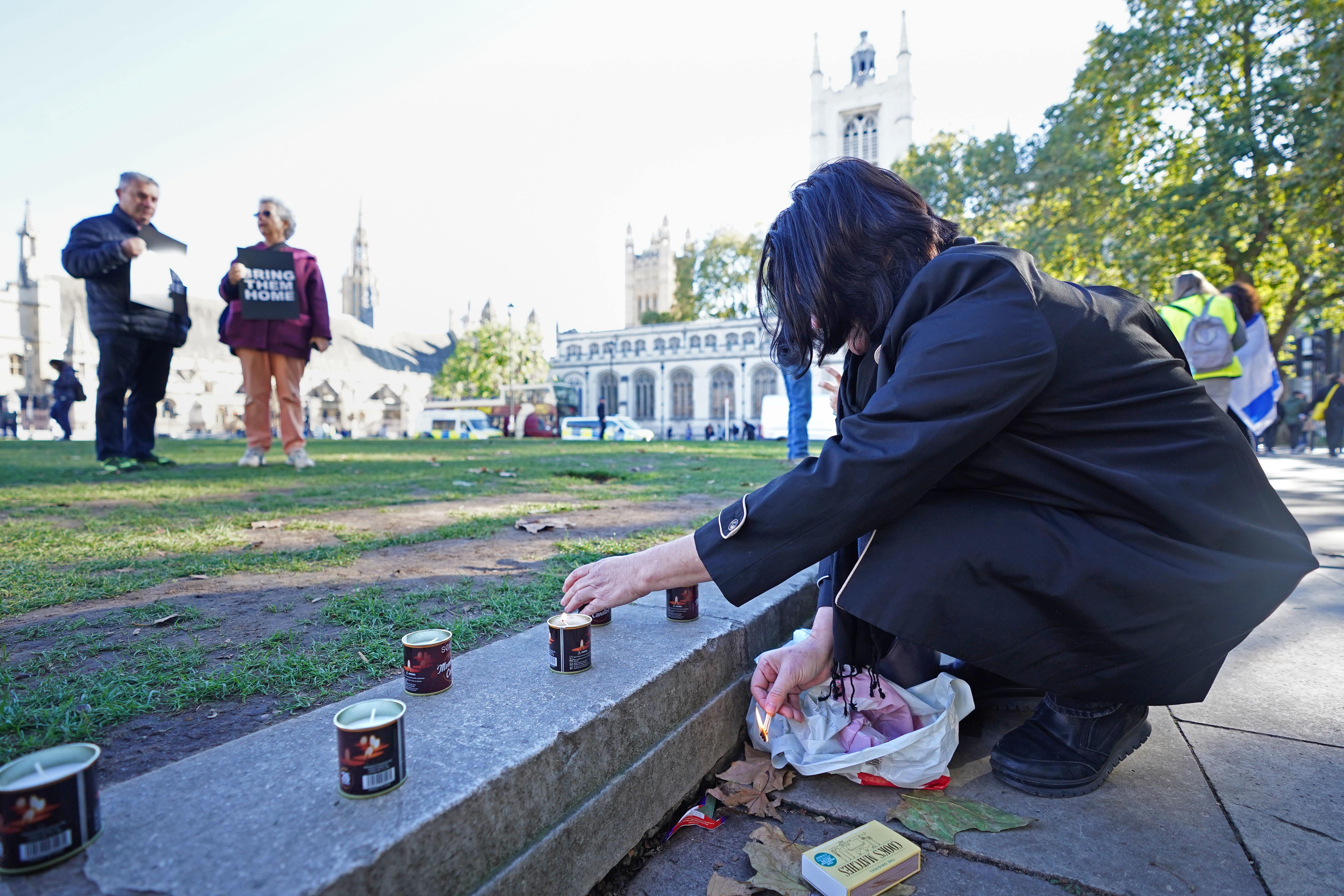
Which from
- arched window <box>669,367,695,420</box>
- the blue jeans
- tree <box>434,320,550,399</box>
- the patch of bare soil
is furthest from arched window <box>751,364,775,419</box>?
the patch of bare soil

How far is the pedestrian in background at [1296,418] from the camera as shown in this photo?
1761cm

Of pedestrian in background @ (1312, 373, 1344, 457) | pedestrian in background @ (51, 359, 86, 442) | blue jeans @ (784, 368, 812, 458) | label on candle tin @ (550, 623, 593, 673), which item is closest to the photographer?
label on candle tin @ (550, 623, 593, 673)

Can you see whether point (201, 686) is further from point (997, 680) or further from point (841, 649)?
point (997, 680)

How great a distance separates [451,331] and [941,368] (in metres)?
95.1

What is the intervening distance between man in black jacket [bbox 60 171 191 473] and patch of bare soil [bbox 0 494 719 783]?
3747 millimetres

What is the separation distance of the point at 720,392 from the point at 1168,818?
6787 cm

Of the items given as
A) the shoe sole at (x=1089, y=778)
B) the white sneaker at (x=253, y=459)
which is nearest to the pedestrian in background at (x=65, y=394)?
the white sneaker at (x=253, y=459)

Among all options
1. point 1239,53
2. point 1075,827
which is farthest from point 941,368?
point 1239,53

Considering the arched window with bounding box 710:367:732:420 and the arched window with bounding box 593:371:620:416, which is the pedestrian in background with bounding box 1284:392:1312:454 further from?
the arched window with bounding box 593:371:620:416

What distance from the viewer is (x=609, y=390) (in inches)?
2995

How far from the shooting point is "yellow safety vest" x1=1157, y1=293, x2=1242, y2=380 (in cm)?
559

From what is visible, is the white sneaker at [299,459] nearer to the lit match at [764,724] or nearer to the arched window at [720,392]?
the lit match at [764,724]

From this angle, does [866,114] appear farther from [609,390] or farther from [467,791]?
[467,791]

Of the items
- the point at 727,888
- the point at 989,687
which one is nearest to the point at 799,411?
the point at 989,687
